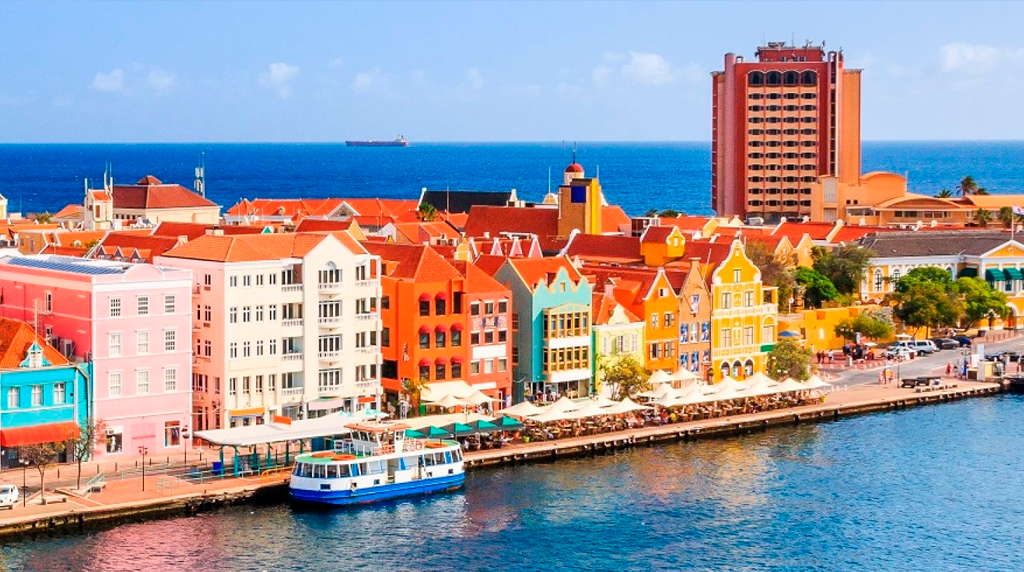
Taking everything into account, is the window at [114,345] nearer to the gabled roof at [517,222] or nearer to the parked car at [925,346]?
the gabled roof at [517,222]

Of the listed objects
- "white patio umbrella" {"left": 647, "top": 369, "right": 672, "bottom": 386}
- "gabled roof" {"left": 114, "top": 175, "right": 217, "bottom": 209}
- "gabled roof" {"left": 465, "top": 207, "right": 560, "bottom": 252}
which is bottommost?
"white patio umbrella" {"left": 647, "top": 369, "right": 672, "bottom": 386}

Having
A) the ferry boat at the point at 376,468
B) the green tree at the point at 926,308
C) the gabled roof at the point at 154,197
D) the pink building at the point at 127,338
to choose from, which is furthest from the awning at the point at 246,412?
the gabled roof at the point at 154,197

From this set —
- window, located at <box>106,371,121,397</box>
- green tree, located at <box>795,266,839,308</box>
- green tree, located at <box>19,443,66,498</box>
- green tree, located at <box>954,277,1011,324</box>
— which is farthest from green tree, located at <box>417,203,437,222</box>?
green tree, located at <box>19,443,66,498</box>

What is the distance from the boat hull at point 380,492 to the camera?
73.9 meters

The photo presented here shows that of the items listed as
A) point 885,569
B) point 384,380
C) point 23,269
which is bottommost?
point 885,569

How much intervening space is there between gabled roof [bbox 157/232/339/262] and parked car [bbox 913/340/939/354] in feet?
162

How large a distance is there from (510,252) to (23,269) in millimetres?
36019

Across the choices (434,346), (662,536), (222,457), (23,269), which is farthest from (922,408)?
(23,269)

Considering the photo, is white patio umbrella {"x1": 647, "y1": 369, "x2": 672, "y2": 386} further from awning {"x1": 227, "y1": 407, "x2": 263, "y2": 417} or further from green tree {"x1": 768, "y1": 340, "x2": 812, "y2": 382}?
awning {"x1": 227, "y1": 407, "x2": 263, "y2": 417}

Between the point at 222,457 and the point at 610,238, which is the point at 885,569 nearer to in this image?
the point at 222,457

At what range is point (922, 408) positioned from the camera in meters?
102

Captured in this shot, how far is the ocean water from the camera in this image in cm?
6569

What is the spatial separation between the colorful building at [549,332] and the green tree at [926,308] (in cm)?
3468

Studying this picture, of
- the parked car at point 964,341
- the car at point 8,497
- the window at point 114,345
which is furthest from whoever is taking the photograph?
the parked car at point 964,341
